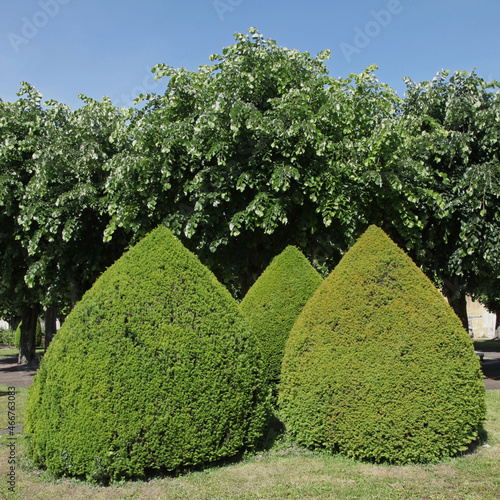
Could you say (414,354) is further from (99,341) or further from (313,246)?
(313,246)

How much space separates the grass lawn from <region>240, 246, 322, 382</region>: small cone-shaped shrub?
9.02 ft

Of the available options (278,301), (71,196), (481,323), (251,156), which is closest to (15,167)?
(71,196)

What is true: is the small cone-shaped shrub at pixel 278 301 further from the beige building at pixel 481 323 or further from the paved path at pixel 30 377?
the beige building at pixel 481 323

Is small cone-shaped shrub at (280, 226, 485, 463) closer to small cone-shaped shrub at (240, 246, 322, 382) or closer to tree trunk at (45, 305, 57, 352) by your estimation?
small cone-shaped shrub at (240, 246, 322, 382)

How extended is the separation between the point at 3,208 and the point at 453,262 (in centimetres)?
1343

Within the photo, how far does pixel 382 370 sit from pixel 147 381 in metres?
2.76

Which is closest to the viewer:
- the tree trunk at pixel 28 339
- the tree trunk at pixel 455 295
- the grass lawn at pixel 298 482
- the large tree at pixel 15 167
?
the grass lawn at pixel 298 482

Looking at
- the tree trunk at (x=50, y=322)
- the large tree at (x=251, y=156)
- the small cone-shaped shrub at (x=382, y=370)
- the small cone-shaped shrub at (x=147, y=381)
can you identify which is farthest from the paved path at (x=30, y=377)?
the small cone-shaped shrub at (x=147, y=381)

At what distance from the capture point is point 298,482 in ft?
16.8

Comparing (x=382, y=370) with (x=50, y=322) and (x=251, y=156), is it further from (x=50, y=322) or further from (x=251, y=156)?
(x=50, y=322)

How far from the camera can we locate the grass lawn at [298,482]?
476cm

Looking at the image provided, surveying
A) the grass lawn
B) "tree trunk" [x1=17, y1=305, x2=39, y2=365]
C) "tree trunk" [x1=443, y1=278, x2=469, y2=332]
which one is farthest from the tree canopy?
"tree trunk" [x1=17, y1=305, x2=39, y2=365]

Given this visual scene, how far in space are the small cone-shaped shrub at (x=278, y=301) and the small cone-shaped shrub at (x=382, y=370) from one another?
7.06 feet

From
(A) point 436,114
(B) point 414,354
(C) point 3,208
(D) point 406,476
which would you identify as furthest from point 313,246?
(C) point 3,208
